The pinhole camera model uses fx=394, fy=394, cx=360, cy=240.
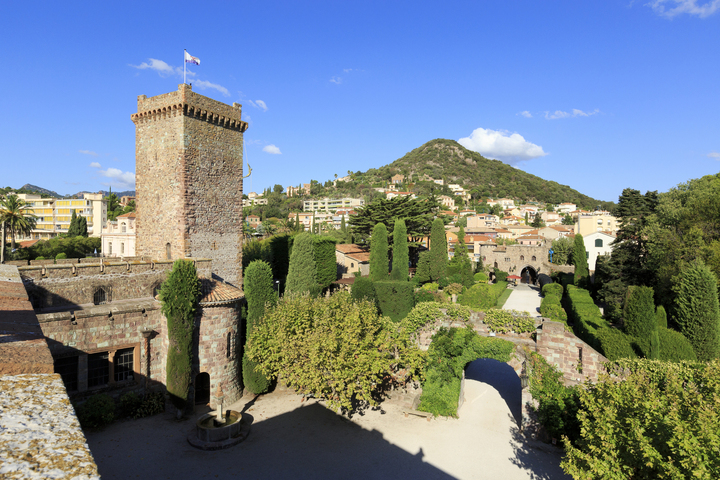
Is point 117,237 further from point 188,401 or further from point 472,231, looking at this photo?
point 472,231

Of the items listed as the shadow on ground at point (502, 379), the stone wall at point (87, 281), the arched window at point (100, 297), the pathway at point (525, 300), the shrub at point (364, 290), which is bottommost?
the shadow on ground at point (502, 379)

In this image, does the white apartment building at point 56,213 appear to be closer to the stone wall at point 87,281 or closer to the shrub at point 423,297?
the shrub at point 423,297

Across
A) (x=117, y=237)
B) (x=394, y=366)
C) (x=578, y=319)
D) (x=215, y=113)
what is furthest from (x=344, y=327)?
(x=117, y=237)

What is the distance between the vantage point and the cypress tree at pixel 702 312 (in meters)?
22.6

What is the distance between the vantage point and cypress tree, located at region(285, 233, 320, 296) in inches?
1435

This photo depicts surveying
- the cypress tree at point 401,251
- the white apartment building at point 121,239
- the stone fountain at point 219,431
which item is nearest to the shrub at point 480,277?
the cypress tree at point 401,251

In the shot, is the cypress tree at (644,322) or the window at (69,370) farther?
the cypress tree at (644,322)

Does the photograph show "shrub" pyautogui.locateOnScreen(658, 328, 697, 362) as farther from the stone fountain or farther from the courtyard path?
the stone fountain

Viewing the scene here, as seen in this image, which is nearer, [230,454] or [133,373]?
[230,454]

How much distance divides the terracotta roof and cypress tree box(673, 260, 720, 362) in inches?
1017

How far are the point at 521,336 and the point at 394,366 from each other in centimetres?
665

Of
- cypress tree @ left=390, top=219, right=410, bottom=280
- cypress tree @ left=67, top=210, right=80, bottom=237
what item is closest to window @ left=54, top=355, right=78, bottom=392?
cypress tree @ left=390, top=219, right=410, bottom=280

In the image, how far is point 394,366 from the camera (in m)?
21.0

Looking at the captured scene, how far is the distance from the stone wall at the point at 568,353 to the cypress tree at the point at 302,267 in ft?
72.8
